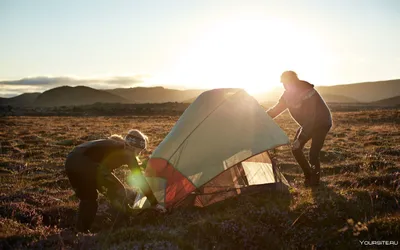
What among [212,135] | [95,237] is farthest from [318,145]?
[95,237]

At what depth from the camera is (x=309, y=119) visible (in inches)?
323

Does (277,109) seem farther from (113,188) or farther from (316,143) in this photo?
(113,188)

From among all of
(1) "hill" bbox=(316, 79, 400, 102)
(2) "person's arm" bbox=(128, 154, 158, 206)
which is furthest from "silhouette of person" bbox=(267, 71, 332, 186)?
(1) "hill" bbox=(316, 79, 400, 102)

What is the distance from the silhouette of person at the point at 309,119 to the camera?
821 cm

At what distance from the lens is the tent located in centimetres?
702

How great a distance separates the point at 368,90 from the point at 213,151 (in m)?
180

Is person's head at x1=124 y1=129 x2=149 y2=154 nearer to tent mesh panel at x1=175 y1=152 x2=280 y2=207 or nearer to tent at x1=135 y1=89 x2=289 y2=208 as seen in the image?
tent at x1=135 y1=89 x2=289 y2=208

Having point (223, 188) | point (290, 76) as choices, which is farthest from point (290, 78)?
point (223, 188)

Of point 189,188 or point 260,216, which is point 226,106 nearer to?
point 189,188

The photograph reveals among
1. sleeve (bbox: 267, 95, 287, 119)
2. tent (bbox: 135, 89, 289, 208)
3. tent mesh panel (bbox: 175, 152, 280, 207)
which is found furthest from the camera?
sleeve (bbox: 267, 95, 287, 119)

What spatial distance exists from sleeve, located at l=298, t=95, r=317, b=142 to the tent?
3.01 feet

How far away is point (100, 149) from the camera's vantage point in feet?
21.5

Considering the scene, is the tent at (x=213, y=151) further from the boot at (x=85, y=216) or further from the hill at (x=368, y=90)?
the hill at (x=368, y=90)

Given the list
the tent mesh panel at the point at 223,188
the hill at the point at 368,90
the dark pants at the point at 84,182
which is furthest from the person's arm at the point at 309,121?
the hill at the point at 368,90
